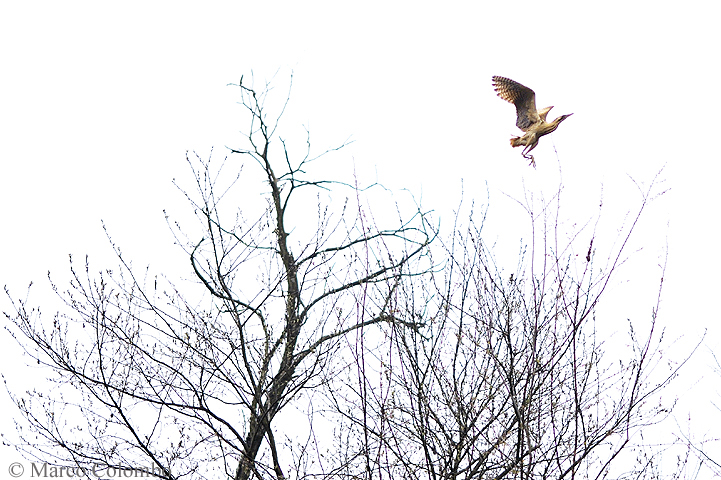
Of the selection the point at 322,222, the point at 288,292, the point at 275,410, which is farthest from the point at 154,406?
the point at 322,222

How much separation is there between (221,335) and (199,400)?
1.64ft

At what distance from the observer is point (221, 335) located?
633 cm

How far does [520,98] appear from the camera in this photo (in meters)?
4.55

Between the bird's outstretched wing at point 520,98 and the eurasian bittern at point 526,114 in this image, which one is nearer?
the eurasian bittern at point 526,114

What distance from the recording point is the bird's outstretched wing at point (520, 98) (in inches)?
175

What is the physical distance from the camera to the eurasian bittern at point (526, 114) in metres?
4.34

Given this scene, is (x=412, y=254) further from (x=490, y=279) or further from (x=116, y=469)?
(x=116, y=469)

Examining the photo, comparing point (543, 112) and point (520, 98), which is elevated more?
point (520, 98)

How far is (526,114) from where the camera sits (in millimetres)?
4473

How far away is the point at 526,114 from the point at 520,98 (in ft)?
0.40

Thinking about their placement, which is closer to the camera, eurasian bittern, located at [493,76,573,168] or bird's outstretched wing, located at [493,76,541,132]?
eurasian bittern, located at [493,76,573,168]

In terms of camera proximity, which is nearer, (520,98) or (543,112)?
(543,112)

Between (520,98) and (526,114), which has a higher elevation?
(520,98)

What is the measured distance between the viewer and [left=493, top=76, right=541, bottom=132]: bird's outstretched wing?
445 cm
